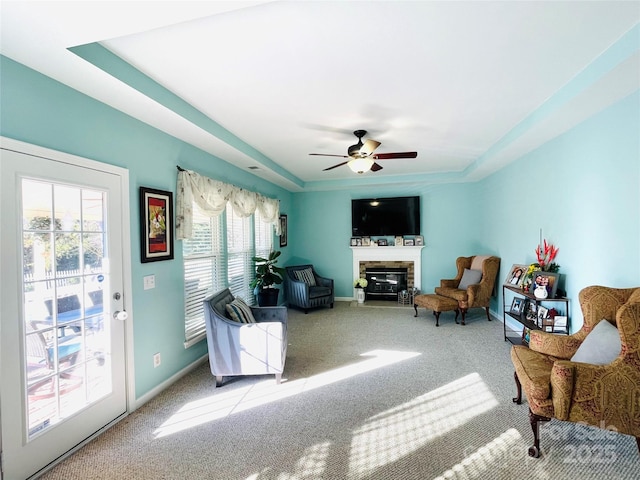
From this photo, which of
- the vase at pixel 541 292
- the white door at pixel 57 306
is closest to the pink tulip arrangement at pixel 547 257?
the vase at pixel 541 292

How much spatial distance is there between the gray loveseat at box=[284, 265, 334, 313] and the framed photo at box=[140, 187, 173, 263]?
2.91 m

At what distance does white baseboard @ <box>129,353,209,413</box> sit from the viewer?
98.6 inches

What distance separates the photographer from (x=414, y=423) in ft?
7.27

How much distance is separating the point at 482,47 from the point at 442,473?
2.63 metres

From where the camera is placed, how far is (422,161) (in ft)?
15.6

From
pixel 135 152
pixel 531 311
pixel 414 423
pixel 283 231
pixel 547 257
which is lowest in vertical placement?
pixel 414 423

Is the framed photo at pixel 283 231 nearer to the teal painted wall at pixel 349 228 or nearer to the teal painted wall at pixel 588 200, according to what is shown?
the teal painted wall at pixel 349 228

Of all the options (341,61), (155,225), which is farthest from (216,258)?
(341,61)

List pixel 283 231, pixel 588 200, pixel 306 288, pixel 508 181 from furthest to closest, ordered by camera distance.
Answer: pixel 283 231
pixel 306 288
pixel 508 181
pixel 588 200

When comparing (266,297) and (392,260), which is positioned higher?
(392,260)

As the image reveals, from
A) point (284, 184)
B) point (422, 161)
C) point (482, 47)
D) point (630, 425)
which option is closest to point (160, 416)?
point (630, 425)

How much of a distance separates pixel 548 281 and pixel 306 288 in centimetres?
354

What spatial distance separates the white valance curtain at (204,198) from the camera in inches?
117

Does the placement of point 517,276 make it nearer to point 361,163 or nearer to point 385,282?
point 361,163
